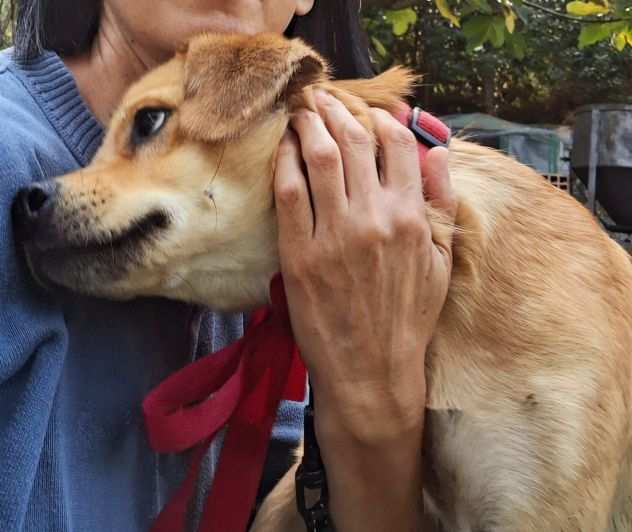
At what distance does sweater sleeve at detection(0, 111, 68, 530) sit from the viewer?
3.88ft

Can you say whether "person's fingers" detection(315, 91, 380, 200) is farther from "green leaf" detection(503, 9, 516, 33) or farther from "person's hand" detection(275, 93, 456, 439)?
"green leaf" detection(503, 9, 516, 33)

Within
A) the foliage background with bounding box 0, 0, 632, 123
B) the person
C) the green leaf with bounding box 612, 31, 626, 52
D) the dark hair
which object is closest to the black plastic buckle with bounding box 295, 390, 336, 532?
the person

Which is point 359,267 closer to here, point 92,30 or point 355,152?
point 355,152

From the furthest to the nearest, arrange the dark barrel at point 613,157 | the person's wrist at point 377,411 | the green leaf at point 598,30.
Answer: the dark barrel at point 613,157 < the green leaf at point 598,30 < the person's wrist at point 377,411

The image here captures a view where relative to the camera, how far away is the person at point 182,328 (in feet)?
4.06

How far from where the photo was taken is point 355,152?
1390mm

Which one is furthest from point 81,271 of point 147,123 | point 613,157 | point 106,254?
point 613,157

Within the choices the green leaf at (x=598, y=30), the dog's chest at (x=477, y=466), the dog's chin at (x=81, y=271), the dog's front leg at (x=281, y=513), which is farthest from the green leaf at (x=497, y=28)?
the dog's chin at (x=81, y=271)

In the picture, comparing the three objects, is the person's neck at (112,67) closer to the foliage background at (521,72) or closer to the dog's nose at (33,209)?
the dog's nose at (33,209)

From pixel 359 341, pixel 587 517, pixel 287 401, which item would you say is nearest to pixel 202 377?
pixel 359 341

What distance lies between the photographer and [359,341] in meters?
1.39

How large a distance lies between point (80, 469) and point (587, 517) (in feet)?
2.66

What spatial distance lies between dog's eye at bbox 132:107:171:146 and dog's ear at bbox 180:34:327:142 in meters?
0.04

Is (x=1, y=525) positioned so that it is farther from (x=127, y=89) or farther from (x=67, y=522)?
(x=127, y=89)
